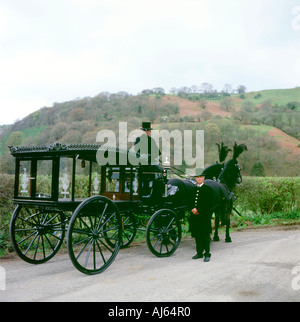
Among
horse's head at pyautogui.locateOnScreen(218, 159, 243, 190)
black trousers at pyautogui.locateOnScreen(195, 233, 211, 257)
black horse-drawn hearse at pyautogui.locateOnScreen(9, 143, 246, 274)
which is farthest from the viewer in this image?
horse's head at pyautogui.locateOnScreen(218, 159, 243, 190)

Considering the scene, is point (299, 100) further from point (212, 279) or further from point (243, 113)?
point (212, 279)

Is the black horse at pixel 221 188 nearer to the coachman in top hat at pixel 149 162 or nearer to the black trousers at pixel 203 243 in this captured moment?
the coachman in top hat at pixel 149 162

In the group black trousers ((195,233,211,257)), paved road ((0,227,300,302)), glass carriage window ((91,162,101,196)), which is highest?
glass carriage window ((91,162,101,196))

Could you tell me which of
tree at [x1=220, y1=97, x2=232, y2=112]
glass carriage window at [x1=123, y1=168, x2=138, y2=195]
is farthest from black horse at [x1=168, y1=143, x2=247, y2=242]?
tree at [x1=220, y1=97, x2=232, y2=112]

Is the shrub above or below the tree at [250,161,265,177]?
below

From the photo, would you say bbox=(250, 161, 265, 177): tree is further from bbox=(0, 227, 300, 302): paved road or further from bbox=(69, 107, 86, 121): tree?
bbox=(69, 107, 86, 121): tree

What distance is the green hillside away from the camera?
1225 inches

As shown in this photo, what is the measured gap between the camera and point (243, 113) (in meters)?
56.8

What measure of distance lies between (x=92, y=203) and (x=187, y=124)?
37.5m

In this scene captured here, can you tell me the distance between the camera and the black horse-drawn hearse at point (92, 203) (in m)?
5.10

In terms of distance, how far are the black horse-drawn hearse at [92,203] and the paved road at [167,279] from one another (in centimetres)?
27

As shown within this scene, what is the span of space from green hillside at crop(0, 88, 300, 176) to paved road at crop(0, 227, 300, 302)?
64.4ft
